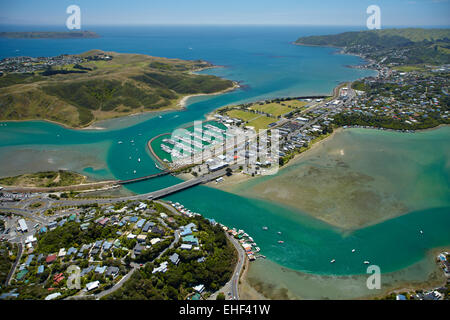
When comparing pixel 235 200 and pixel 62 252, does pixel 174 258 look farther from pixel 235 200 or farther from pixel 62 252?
pixel 235 200

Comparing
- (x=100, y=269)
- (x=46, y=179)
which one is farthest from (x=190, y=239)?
(x=46, y=179)

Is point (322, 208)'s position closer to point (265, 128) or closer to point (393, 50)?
point (265, 128)

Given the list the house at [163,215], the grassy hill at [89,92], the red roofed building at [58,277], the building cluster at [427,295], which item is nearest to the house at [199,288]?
the house at [163,215]

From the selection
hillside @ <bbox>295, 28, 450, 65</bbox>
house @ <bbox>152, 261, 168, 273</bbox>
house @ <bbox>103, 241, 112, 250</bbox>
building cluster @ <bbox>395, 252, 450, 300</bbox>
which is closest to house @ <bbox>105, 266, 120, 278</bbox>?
house @ <bbox>103, 241, 112, 250</bbox>

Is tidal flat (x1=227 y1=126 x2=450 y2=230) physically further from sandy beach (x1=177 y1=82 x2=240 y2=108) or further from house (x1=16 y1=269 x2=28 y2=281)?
sandy beach (x1=177 y1=82 x2=240 y2=108)

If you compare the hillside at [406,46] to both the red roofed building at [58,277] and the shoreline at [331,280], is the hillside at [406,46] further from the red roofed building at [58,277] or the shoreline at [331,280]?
the red roofed building at [58,277]
